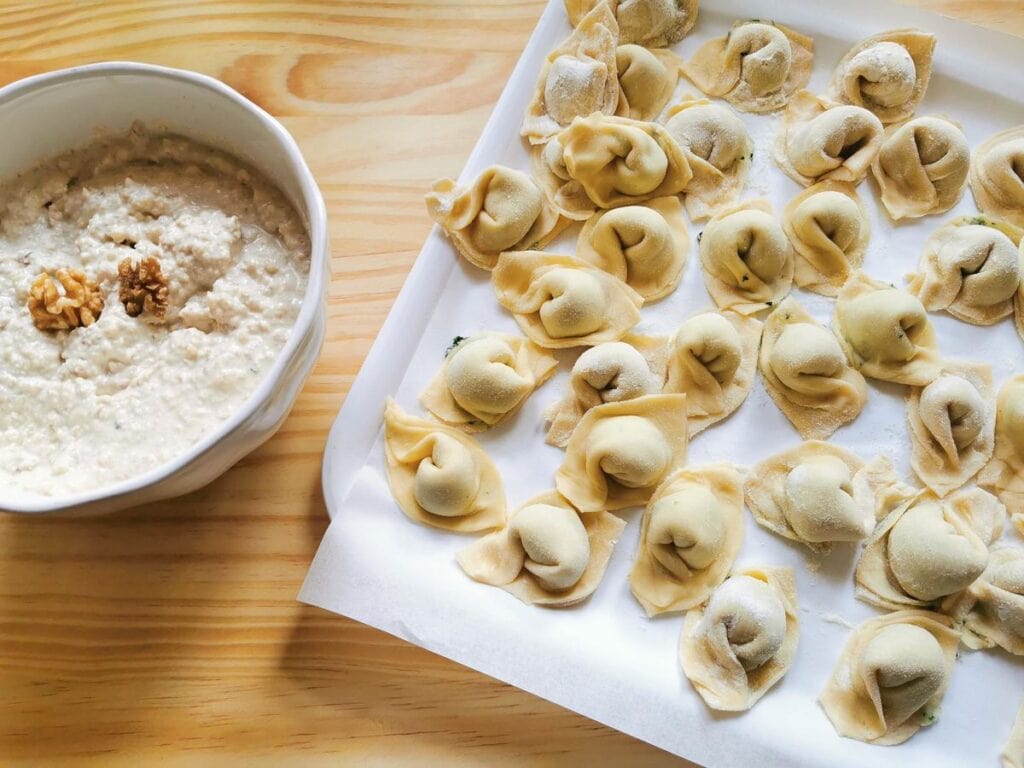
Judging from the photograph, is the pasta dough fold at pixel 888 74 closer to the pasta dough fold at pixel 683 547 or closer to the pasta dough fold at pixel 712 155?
the pasta dough fold at pixel 712 155

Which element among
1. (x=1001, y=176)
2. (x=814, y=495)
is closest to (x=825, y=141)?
(x=1001, y=176)

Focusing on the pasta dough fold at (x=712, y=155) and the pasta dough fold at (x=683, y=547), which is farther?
the pasta dough fold at (x=712, y=155)

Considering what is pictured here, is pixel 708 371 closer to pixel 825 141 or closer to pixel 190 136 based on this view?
pixel 825 141

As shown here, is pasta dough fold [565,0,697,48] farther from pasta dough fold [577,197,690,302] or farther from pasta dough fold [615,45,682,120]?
pasta dough fold [577,197,690,302]

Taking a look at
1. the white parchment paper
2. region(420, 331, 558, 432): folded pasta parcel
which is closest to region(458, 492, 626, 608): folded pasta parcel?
the white parchment paper

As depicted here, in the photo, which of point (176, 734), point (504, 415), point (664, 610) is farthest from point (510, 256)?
point (176, 734)

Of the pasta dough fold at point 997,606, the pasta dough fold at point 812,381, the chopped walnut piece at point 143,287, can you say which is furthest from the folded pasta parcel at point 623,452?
the chopped walnut piece at point 143,287

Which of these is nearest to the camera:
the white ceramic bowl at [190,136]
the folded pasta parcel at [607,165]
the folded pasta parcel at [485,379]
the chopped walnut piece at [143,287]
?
the white ceramic bowl at [190,136]

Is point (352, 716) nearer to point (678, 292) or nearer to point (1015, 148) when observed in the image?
point (678, 292)
